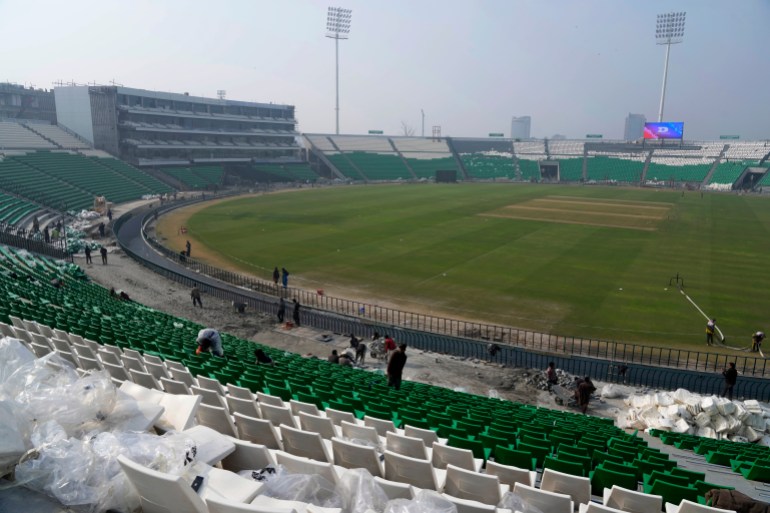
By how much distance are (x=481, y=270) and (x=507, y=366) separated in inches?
553

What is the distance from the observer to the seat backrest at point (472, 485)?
5270 millimetres

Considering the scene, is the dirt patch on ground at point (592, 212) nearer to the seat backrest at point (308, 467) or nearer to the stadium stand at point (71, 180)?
the stadium stand at point (71, 180)

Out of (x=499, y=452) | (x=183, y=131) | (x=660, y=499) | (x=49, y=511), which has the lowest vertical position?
(x=499, y=452)

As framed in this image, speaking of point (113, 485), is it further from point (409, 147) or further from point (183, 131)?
point (409, 147)

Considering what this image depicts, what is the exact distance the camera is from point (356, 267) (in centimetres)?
3359

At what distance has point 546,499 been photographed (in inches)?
201

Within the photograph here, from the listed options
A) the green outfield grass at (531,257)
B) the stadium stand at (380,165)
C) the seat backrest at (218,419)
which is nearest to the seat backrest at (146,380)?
the seat backrest at (218,419)

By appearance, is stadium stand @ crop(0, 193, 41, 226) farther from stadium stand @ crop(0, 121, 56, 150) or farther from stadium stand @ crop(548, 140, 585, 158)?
stadium stand @ crop(548, 140, 585, 158)

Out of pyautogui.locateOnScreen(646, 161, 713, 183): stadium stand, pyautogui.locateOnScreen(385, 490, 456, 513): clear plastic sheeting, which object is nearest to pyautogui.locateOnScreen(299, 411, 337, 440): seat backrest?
pyautogui.locateOnScreen(385, 490, 456, 513): clear plastic sheeting

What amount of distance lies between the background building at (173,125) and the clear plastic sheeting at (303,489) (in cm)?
8779

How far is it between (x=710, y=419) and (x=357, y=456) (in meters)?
11.3

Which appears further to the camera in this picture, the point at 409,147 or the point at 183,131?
the point at 409,147

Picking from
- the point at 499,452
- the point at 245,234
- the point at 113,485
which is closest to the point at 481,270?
the point at 245,234

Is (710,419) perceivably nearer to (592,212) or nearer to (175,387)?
(175,387)
